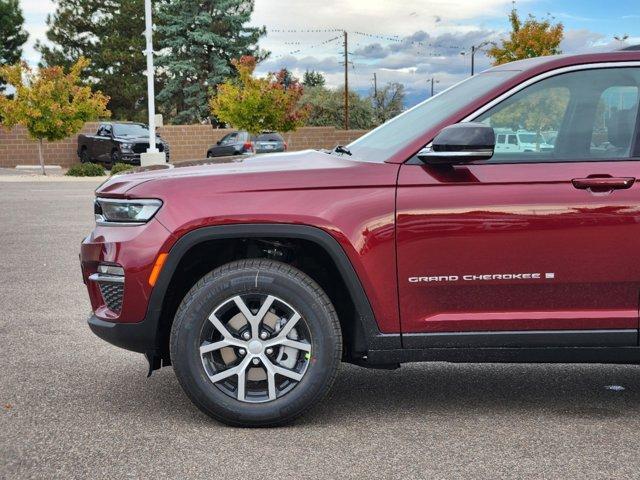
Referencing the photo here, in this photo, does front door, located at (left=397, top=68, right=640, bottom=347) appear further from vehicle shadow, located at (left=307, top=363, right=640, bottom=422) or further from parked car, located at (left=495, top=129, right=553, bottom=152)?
vehicle shadow, located at (left=307, top=363, right=640, bottom=422)

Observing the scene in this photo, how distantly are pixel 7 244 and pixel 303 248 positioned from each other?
28.2 feet

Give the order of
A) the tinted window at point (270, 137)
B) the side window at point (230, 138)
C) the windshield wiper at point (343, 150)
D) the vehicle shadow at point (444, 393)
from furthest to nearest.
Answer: the side window at point (230, 138), the tinted window at point (270, 137), the windshield wiper at point (343, 150), the vehicle shadow at point (444, 393)

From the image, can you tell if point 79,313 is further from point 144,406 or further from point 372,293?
point 372,293

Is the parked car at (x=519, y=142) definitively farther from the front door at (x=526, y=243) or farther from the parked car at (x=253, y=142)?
the parked car at (x=253, y=142)

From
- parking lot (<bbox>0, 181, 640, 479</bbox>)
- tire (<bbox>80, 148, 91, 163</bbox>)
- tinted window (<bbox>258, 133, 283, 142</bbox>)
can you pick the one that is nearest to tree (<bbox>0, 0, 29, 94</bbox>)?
tire (<bbox>80, 148, 91, 163</bbox>)

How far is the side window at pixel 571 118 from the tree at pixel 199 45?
165ft

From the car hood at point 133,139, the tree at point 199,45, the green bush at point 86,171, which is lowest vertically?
the green bush at point 86,171

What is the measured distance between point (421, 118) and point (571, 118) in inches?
31.9

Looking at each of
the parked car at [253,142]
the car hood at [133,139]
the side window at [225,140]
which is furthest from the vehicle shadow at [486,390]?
the side window at [225,140]

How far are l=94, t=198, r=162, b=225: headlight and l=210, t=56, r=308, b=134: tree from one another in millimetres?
34729

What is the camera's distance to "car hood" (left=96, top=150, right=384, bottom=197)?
444 cm

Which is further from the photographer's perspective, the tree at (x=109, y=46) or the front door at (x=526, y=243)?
the tree at (x=109, y=46)

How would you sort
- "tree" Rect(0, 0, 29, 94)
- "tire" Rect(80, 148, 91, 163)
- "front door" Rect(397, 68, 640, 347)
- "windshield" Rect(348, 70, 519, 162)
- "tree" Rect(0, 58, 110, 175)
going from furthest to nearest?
1. "tree" Rect(0, 0, 29, 94)
2. "tire" Rect(80, 148, 91, 163)
3. "tree" Rect(0, 58, 110, 175)
4. "windshield" Rect(348, 70, 519, 162)
5. "front door" Rect(397, 68, 640, 347)

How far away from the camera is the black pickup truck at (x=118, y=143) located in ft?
110
